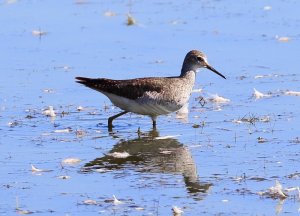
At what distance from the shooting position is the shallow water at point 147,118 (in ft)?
31.6

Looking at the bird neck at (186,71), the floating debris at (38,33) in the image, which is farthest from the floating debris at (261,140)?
the floating debris at (38,33)

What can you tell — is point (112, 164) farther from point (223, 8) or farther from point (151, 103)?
point (223, 8)

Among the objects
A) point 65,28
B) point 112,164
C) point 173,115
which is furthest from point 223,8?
point 112,164

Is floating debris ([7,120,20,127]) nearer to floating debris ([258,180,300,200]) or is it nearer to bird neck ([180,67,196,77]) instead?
bird neck ([180,67,196,77])

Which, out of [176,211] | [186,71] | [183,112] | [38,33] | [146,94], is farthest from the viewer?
[38,33]

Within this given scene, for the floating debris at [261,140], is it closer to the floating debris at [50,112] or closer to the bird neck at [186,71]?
the bird neck at [186,71]

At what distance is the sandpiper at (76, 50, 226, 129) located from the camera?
13031 millimetres

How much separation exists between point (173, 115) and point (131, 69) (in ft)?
7.75

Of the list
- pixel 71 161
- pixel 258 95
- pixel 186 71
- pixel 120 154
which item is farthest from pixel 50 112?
pixel 258 95

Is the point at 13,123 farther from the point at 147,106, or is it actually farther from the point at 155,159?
the point at 155,159

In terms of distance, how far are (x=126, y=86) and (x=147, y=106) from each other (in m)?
0.42

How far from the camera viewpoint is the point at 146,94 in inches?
516

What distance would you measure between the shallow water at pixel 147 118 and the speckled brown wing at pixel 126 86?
45 centimetres

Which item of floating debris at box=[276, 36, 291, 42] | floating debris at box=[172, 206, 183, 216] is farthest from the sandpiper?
floating debris at box=[276, 36, 291, 42]
